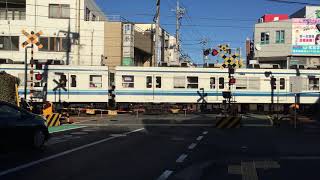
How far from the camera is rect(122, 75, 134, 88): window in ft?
122

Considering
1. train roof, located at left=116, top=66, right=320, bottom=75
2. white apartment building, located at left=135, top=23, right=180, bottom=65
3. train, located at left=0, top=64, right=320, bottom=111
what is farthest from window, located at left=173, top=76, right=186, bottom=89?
white apartment building, located at left=135, top=23, right=180, bottom=65

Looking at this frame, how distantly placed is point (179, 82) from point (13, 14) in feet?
76.7

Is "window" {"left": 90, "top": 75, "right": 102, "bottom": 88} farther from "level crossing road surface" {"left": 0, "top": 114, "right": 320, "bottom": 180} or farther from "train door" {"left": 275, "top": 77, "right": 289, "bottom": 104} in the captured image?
"level crossing road surface" {"left": 0, "top": 114, "right": 320, "bottom": 180}

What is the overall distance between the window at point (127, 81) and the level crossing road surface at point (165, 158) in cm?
1887

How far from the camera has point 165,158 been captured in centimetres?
1267

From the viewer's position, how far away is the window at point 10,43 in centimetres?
5116

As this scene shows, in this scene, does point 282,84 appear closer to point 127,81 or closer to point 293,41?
point 127,81

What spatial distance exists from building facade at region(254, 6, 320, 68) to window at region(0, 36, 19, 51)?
28170 millimetres

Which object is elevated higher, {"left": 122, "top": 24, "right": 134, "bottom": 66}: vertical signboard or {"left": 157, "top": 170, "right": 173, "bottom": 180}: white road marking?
{"left": 122, "top": 24, "right": 134, "bottom": 66}: vertical signboard

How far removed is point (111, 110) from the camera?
36625 millimetres

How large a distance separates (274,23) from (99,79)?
32.6m

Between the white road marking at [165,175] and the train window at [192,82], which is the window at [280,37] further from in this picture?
the white road marking at [165,175]

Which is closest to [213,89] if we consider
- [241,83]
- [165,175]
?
[241,83]

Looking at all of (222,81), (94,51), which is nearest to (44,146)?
(222,81)
